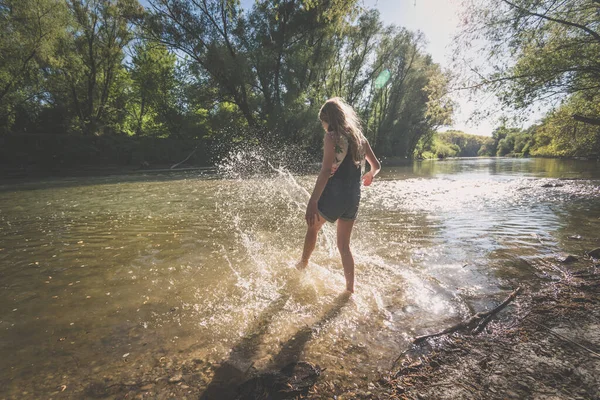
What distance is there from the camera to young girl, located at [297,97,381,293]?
3.11 meters

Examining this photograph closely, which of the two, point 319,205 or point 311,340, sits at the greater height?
point 319,205

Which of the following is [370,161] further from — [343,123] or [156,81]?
[156,81]

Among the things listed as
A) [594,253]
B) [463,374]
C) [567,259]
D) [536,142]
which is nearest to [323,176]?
[463,374]

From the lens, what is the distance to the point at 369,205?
9.11 metres

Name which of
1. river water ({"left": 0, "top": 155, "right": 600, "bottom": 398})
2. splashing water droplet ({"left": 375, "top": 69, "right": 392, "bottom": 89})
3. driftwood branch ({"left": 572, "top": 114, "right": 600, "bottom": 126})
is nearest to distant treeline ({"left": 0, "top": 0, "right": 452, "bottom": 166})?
splashing water droplet ({"left": 375, "top": 69, "right": 392, "bottom": 89})

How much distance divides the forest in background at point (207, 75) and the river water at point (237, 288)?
1042 cm

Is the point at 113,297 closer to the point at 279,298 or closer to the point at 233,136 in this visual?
the point at 279,298

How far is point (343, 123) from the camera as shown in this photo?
3096 millimetres

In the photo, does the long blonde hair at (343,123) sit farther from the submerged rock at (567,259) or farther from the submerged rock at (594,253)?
the submerged rock at (594,253)

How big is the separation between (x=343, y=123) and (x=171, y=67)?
39.4 m

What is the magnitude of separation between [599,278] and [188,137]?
3541 cm

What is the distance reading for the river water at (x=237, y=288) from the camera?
2.28m

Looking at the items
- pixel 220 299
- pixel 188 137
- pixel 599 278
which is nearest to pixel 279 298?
pixel 220 299

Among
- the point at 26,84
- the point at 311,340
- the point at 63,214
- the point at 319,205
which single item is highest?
the point at 26,84
